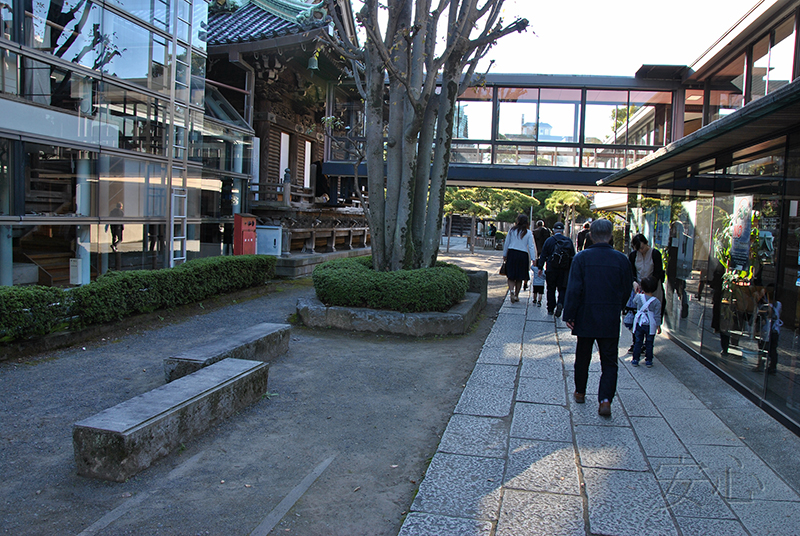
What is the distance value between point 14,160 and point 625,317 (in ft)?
28.0

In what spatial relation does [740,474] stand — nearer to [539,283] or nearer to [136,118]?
[539,283]

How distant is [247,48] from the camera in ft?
46.0

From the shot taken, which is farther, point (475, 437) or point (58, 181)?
A: point (58, 181)

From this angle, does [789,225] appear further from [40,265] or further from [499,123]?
[499,123]

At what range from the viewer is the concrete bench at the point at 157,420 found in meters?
3.50

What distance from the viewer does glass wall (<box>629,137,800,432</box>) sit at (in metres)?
4.93

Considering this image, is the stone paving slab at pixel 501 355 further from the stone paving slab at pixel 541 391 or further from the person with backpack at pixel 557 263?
the person with backpack at pixel 557 263

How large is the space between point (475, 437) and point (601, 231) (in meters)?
2.20

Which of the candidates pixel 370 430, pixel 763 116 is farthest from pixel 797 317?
pixel 370 430

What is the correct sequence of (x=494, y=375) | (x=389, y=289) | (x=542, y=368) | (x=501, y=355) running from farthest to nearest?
(x=389, y=289), (x=501, y=355), (x=542, y=368), (x=494, y=375)

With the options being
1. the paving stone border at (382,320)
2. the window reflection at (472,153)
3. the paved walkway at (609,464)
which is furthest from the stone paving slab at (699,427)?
the window reflection at (472,153)

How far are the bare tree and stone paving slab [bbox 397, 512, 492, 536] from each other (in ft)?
21.6

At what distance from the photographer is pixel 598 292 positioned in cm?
493

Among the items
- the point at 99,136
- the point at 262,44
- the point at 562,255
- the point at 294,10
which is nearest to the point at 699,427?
the point at 562,255
